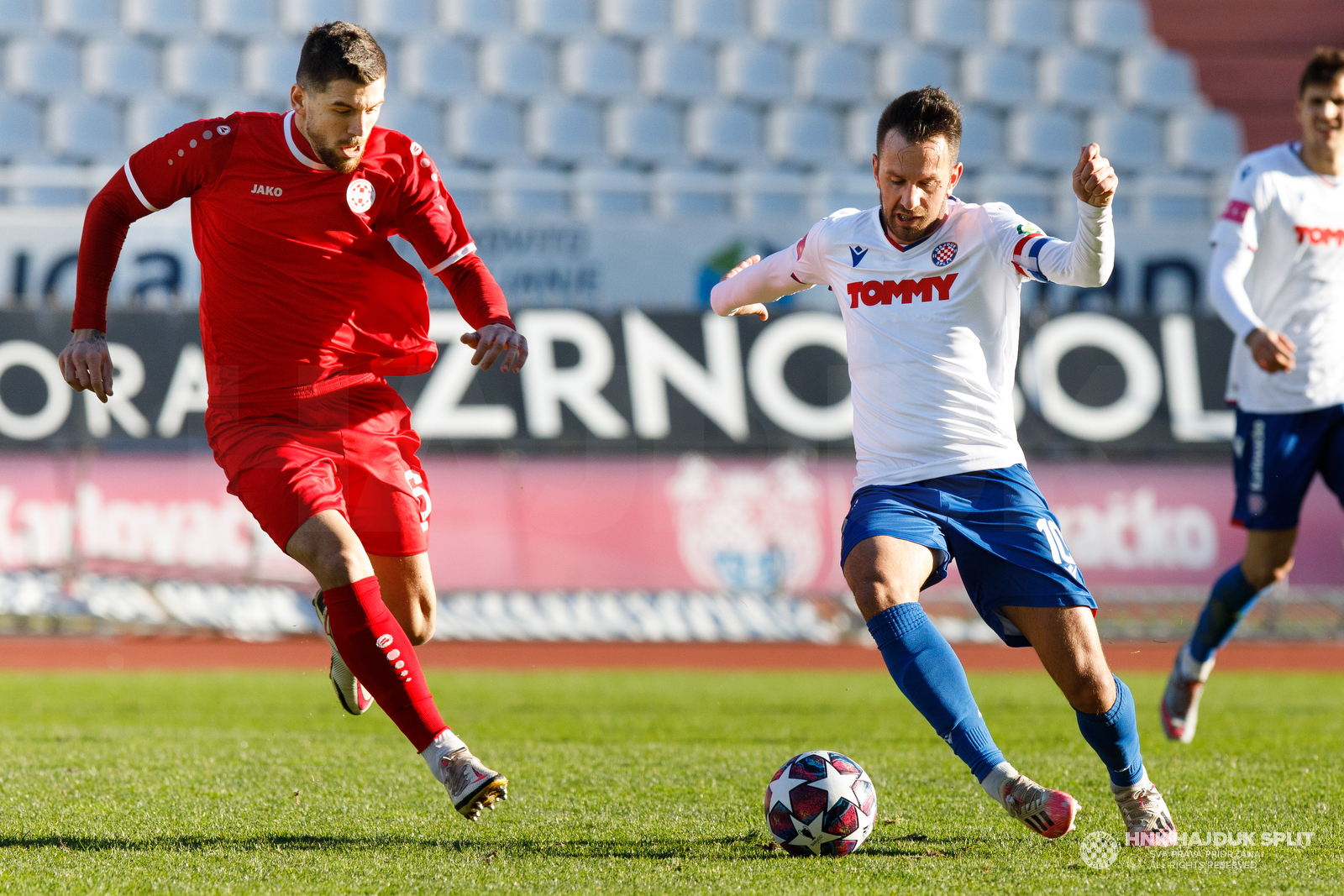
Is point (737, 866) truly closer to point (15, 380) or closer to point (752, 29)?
point (15, 380)

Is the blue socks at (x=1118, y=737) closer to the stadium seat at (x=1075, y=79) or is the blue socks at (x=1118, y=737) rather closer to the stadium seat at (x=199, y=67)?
the stadium seat at (x=1075, y=79)

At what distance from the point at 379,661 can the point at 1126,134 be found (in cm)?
1438

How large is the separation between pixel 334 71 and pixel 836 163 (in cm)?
1184

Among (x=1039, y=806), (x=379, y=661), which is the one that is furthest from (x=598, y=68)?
(x=1039, y=806)

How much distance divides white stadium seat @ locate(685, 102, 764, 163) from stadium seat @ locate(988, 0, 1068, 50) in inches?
142

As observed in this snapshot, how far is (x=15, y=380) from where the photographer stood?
10641 mm

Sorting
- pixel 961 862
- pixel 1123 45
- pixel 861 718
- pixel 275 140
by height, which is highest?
pixel 1123 45

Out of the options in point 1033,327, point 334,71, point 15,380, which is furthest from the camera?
point 1033,327

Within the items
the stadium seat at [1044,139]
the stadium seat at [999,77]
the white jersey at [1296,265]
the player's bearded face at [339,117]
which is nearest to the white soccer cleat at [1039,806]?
the player's bearded face at [339,117]

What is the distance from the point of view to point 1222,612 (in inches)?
227

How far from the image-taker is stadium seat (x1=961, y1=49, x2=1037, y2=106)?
1634 cm

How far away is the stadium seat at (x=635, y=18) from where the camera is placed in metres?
16.5

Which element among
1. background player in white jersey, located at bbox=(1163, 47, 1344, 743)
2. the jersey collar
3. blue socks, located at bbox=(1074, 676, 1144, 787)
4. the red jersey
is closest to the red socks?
the red jersey

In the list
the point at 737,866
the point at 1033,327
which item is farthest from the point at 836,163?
the point at 737,866
